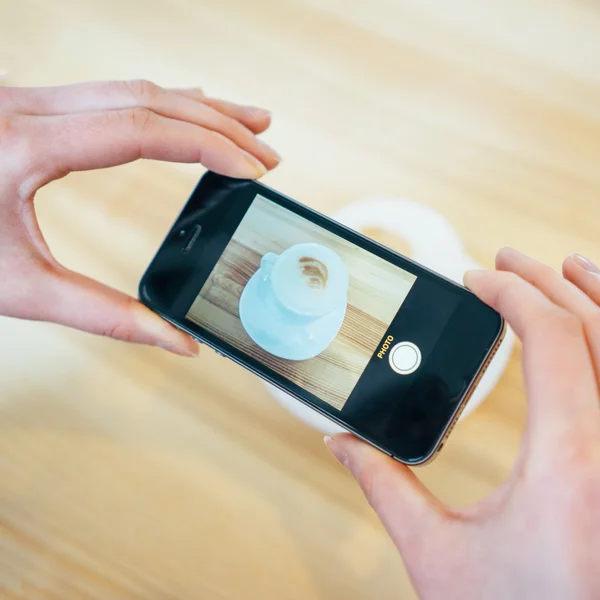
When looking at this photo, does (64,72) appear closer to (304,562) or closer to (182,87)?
(182,87)

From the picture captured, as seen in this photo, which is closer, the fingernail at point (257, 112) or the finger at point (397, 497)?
the finger at point (397, 497)

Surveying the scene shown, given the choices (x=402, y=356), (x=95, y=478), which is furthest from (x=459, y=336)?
(x=95, y=478)

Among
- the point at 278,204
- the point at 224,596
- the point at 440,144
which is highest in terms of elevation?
the point at 440,144

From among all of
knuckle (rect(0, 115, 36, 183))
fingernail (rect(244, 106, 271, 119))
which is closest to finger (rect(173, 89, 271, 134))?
fingernail (rect(244, 106, 271, 119))

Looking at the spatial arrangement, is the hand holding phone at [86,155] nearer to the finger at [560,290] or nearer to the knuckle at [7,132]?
the knuckle at [7,132]

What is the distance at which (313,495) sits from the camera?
358 mm

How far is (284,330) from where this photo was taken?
332 mm

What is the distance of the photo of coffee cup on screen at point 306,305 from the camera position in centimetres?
32

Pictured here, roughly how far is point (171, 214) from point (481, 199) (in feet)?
0.77

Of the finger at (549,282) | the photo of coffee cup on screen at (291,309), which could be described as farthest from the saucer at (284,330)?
the finger at (549,282)

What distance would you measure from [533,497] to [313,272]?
0.17 meters

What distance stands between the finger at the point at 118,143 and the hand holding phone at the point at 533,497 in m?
0.19

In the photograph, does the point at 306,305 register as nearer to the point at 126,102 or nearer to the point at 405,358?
the point at 405,358

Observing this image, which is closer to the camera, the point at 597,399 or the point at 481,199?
the point at 597,399
